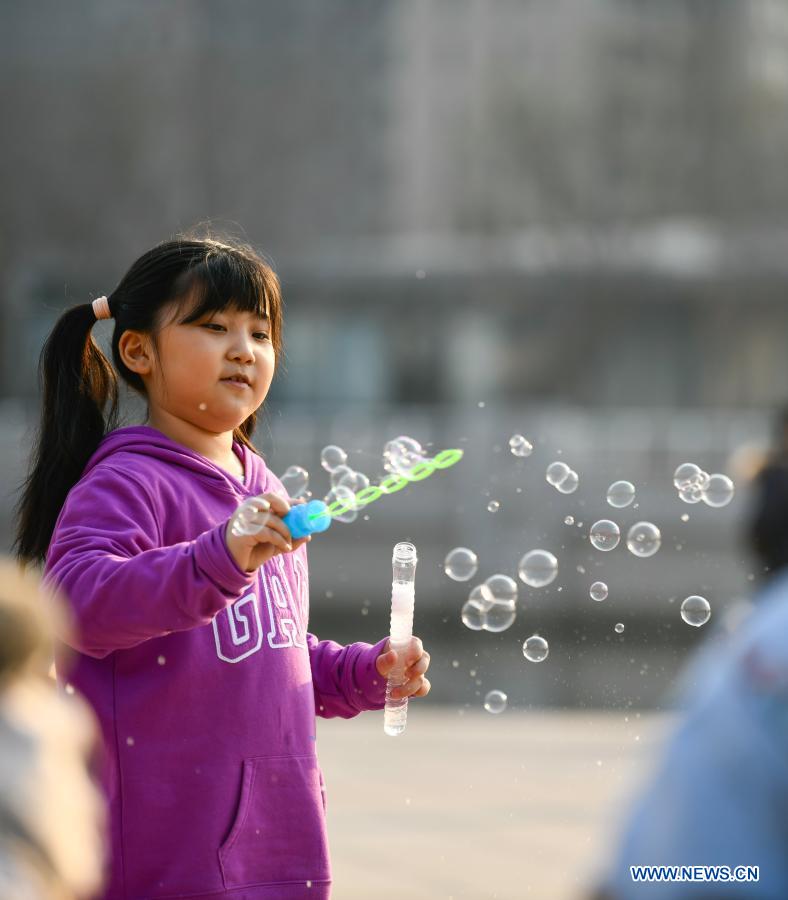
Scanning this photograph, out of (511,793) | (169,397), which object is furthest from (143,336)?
(511,793)

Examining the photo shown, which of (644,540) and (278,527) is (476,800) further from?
(278,527)

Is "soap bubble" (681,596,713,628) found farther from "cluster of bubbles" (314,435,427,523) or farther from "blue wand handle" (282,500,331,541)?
"blue wand handle" (282,500,331,541)

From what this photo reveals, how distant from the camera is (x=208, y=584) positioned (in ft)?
5.90

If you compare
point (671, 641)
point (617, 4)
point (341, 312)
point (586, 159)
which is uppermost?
point (617, 4)

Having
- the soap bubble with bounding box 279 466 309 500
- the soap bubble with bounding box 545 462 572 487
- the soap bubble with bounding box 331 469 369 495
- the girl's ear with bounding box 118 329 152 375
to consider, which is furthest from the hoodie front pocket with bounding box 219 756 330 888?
the soap bubble with bounding box 545 462 572 487

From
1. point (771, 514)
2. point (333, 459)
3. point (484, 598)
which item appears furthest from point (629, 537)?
point (771, 514)

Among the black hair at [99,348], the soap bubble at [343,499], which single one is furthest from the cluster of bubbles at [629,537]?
the black hair at [99,348]

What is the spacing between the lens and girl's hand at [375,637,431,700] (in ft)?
7.21

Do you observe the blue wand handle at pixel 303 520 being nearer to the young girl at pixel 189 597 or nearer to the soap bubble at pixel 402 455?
the young girl at pixel 189 597

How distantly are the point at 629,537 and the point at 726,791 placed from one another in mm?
2602

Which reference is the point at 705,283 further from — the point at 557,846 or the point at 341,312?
the point at 557,846

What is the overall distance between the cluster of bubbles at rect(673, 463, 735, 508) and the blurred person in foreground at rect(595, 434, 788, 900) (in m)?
2.48

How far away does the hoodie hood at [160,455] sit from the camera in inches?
82.2

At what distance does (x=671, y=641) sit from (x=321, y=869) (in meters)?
10.3
